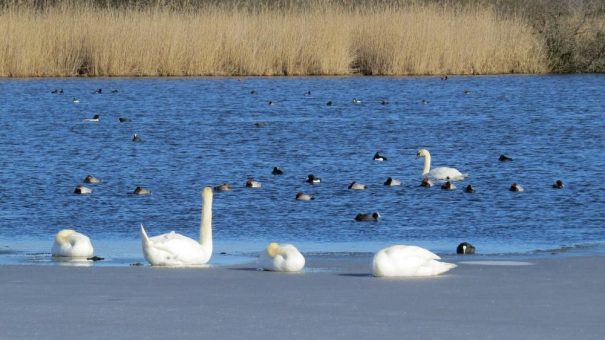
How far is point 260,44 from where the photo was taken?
113 ft

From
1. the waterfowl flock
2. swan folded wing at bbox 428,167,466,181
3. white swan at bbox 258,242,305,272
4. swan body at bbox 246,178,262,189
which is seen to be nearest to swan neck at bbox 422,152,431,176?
swan folded wing at bbox 428,167,466,181

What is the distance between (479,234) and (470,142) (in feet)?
31.3

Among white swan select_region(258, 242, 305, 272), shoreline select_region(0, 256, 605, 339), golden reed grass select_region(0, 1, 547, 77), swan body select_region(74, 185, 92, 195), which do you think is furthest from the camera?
golden reed grass select_region(0, 1, 547, 77)

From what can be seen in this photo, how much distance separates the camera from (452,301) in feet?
27.0

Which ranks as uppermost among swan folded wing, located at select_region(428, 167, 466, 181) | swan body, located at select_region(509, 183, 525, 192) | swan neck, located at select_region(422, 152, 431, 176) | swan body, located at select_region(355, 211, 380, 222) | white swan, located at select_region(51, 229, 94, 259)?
swan neck, located at select_region(422, 152, 431, 176)

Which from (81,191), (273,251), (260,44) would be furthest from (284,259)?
(260,44)

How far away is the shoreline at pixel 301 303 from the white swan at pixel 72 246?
1.63ft

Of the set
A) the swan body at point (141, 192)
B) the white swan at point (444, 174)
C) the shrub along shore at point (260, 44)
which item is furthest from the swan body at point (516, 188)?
the shrub along shore at point (260, 44)

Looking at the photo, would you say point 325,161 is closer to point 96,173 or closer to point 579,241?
point 96,173

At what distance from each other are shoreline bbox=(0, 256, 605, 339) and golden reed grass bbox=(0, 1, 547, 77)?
78.4ft

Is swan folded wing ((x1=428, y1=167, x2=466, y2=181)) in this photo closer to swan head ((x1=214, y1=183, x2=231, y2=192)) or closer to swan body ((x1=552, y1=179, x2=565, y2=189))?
swan body ((x1=552, y1=179, x2=565, y2=189))

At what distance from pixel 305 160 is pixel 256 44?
14.9m

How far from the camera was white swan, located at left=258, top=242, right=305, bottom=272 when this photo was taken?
957 cm

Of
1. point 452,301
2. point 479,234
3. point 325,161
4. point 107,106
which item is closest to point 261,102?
point 107,106
